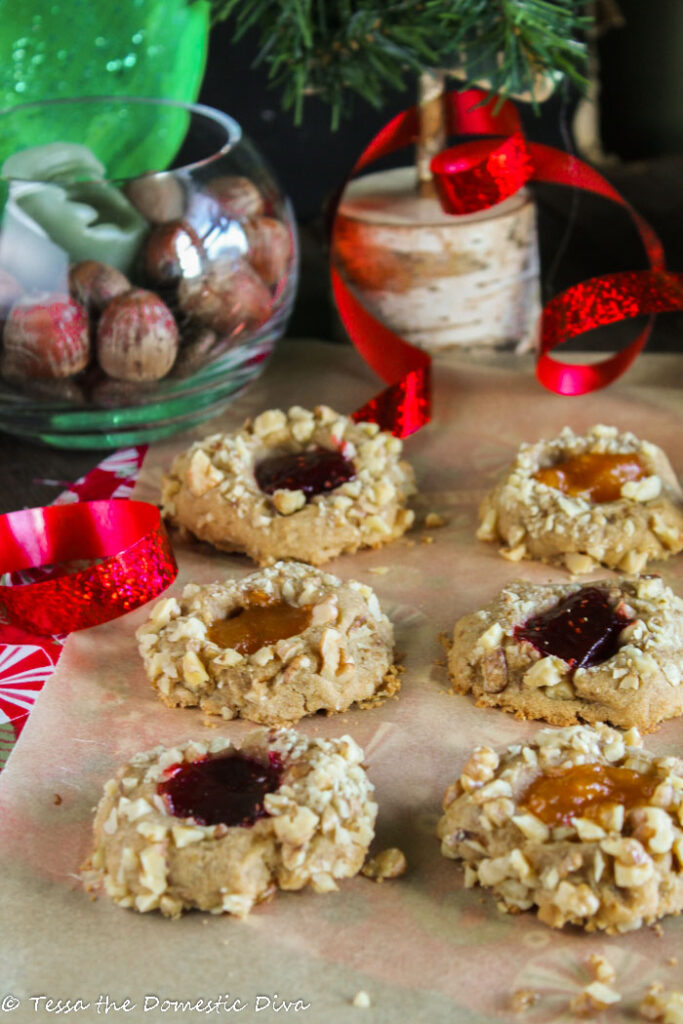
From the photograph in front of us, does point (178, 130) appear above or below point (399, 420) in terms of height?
above

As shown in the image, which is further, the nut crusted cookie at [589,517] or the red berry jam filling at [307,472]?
the red berry jam filling at [307,472]

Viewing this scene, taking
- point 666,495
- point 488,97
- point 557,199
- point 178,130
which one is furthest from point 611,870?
point 557,199

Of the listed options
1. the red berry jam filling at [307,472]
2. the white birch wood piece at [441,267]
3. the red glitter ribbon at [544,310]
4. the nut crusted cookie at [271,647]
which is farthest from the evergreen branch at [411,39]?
the nut crusted cookie at [271,647]

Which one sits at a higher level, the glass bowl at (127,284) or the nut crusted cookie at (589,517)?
the glass bowl at (127,284)

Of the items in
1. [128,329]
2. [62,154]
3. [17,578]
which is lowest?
[17,578]

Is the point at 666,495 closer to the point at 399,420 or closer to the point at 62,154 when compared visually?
the point at 399,420

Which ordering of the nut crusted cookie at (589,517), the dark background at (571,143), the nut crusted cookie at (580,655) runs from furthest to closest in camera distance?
the dark background at (571,143) < the nut crusted cookie at (589,517) < the nut crusted cookie at (580,655)

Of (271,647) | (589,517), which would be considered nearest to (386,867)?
(271,647)

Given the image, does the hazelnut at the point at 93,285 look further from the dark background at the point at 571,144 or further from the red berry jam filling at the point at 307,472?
the dark background at the point at 571,144
